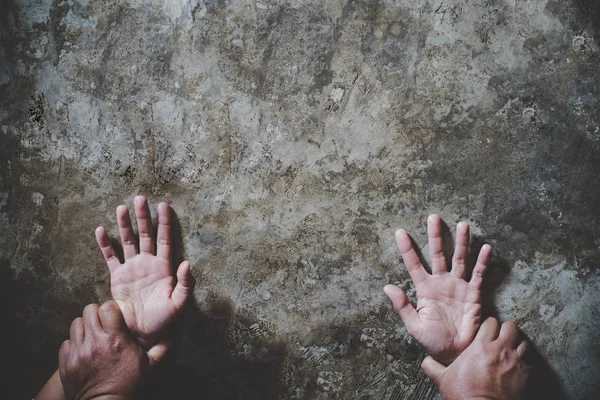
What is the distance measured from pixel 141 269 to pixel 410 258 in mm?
1179

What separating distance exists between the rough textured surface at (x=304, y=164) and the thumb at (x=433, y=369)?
0.30ft

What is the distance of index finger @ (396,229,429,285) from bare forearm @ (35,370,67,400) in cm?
159

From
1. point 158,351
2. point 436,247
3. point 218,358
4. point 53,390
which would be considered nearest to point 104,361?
point 158,351

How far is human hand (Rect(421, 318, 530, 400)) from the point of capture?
1744 mm

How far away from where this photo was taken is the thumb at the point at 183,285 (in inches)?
68.4

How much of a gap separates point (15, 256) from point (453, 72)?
218cm

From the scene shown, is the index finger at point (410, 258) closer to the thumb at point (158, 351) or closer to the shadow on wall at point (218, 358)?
the shadow on wall at point (218, 358)

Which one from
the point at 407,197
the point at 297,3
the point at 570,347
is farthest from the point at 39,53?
the point at 570,347

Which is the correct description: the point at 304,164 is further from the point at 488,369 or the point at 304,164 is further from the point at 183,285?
the point at 488,369

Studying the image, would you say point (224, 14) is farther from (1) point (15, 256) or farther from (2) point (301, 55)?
(1) point (15, 256)

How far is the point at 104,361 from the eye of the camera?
1.84 metres

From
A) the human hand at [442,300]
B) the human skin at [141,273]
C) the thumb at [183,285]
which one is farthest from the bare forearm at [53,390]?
the human hand at [442,300]

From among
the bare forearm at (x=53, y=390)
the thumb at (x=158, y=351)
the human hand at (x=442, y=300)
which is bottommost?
the bare forearm at (x=53, y=390)

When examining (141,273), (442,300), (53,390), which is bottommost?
(53,390)
